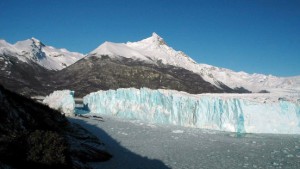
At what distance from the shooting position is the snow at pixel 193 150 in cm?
2000

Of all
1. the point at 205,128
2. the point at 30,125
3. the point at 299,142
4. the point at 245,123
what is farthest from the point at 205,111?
the point at 30,125

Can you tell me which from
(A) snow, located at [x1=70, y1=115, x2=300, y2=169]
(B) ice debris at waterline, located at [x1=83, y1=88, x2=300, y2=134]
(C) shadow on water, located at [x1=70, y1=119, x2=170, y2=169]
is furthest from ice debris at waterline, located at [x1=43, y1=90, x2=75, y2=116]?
(C) shadow on water, located at [x1=70, y1=119, x2=170, y2=169]

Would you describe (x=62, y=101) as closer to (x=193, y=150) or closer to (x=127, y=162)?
(x=193, y=150)

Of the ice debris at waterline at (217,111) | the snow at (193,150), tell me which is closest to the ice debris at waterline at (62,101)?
the ice debris at waterline at (217,111)

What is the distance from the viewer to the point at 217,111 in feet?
130

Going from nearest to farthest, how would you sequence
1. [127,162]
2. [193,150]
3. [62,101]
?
[127,162] < [193,150] < [62,101]

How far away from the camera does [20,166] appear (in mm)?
8602

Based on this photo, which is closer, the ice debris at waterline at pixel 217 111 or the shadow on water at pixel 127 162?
the shadow on water at pixel 127 162

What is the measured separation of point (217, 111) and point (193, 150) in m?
15.7

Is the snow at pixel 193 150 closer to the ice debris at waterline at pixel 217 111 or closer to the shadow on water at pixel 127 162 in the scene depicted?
the shadow on water at pixel 127 162

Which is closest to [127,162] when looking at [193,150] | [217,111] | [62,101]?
[193,150]

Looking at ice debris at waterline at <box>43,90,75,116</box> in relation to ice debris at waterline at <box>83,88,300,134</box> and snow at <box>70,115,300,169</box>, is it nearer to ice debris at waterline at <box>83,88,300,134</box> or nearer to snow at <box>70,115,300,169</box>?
ice debris at waterline at <box>83,88,300,134</box>

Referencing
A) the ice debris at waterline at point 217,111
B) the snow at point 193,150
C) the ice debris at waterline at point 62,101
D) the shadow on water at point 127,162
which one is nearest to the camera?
Result: the shadow on water at point 127,162

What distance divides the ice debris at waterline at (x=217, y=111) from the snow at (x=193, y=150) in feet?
9.02
